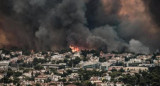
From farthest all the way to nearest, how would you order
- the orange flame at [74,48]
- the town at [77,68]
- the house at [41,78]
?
the orange flame at [74,48]
the house at [41,78]
the town at [77,68]

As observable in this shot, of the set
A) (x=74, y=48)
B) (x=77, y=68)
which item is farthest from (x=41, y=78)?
(x=74, y=48)

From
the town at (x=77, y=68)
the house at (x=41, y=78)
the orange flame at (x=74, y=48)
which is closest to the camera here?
the town at (x=77, y=68)

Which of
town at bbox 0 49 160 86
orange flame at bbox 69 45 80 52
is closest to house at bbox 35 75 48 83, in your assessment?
town at bbox 0 49 160 86

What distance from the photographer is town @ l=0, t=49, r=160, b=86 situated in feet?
136

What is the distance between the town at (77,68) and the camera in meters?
41.6

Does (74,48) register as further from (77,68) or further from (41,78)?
(41,78)

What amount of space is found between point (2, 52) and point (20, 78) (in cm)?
1770

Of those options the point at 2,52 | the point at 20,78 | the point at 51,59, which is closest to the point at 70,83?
the point at 20,78

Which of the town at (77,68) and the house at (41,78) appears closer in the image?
the town at (77,68)

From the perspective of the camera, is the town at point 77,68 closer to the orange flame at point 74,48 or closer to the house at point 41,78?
the house at point 41,78

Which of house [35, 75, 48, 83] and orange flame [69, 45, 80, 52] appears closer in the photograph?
house [35, 75, 48, 83]

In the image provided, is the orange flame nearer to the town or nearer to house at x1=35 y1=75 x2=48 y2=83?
the town

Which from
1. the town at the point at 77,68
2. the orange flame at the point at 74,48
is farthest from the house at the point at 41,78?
the orange flame at the point at 74,48

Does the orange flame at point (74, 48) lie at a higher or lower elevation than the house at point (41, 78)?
higher
